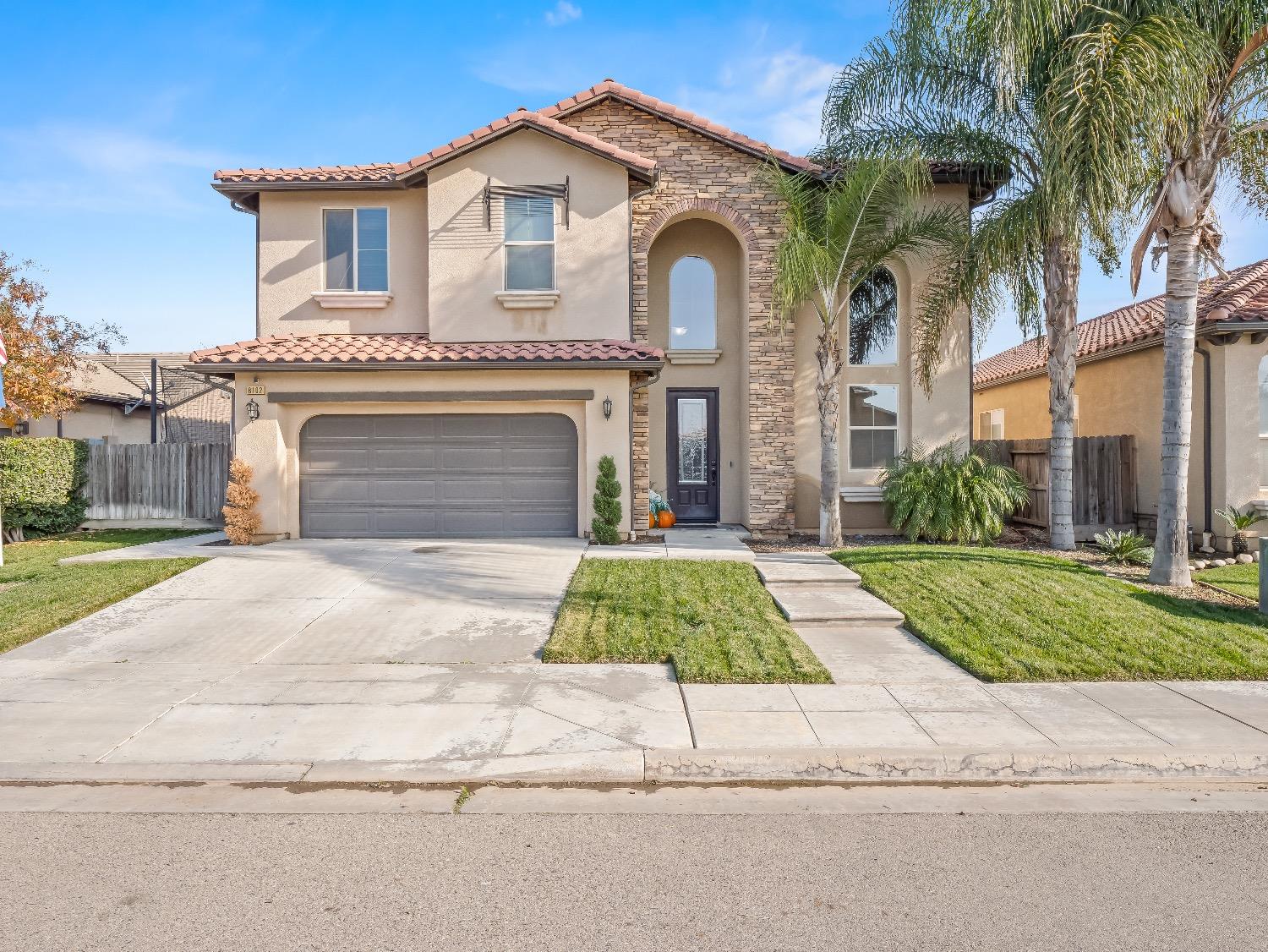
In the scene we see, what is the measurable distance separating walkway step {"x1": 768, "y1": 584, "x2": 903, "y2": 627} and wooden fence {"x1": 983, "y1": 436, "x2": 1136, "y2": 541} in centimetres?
641

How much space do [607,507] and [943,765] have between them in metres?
8.00

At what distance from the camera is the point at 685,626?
7.79 m

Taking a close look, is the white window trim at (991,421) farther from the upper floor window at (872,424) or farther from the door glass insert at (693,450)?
the door glass insert at (693,450)

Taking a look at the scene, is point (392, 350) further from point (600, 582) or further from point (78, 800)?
point (78, 800)

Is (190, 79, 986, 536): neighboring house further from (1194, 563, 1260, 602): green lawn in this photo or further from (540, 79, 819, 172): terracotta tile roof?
(1194, 563, 1260, 602): green lawn

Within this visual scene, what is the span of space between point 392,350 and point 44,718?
8.00m

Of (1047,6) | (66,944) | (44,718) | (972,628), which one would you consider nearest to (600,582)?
(972,628)

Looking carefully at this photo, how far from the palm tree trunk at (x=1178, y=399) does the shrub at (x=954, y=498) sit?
9.94 ft

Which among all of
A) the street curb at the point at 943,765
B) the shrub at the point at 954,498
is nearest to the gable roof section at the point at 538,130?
the shrub at the point at 954,498

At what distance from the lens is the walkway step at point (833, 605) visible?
8.11 meters

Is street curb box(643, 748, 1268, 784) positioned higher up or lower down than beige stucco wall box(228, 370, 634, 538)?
lower down

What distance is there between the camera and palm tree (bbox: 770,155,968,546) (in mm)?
11609

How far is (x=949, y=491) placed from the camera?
12.4m

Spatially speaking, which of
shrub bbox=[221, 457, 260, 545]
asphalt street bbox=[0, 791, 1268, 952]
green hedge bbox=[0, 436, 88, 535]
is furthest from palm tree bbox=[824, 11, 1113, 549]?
green hedge bbox=[0, 436, 88, 535]
